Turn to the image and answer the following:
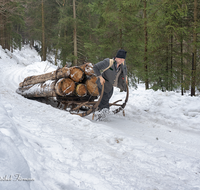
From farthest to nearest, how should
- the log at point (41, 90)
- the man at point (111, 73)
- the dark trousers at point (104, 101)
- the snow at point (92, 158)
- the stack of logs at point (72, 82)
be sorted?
the log at point (41, 90) → the stack of logs at point (72, 82) → the dark trousers at point (104, 101) → the man at point (111, 73) → the snow at point (92, 158)

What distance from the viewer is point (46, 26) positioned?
2444 centimetres

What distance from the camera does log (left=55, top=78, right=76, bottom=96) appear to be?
5.73 m

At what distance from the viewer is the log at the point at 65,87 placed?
18.8 feet

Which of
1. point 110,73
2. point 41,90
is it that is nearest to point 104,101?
point 110,73

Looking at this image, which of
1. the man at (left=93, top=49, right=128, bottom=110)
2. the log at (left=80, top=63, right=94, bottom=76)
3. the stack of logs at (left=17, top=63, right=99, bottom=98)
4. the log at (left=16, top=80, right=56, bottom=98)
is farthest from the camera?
the log at (left=16, top=80, right=56, bottom=98)

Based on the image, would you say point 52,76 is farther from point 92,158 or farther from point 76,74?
point 92,158

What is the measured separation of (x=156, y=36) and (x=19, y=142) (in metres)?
8.65

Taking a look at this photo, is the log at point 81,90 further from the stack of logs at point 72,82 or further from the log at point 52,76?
the log at point 52,76

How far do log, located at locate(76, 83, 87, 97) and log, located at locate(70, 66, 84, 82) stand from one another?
261 millimetres

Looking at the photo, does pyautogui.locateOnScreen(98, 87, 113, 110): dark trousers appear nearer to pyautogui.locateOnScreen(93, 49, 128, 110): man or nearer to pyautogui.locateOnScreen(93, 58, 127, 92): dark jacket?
pyautogui.locateOnScreen(93, 49, 128, 110): man

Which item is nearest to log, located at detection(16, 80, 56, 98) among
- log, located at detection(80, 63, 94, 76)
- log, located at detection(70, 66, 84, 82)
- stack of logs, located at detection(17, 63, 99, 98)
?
stack of logs, located at detection(17, 63, 99, 98)

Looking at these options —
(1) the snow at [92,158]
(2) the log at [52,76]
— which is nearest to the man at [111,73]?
(1) the snow at [92,158]

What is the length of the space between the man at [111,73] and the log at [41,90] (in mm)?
2295

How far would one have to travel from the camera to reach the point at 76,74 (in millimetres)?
5953
